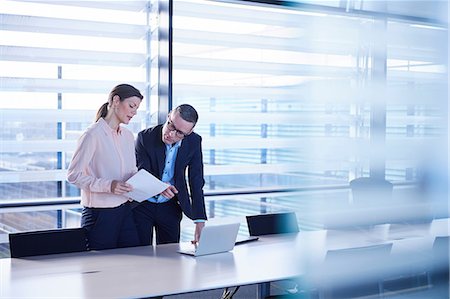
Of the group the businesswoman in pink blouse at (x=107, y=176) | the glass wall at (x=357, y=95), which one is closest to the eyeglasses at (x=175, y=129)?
the businesswoman in pink blouse at (x=107, y=176)

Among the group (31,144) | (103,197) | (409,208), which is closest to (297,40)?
(409,208)

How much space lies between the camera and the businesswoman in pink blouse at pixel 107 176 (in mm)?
2207

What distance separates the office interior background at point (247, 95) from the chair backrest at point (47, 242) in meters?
0.78

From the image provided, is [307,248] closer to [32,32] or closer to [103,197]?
[103,197]

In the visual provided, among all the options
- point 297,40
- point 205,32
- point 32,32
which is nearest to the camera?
point 297,40

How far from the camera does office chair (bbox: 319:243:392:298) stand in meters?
0.44

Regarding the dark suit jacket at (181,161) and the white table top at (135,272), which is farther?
the dark suit jacket at (181,161)

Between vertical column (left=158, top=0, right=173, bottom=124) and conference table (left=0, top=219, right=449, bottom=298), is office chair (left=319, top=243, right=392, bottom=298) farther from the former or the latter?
vertical column (left=158, top=0, right=173, bottom=124)

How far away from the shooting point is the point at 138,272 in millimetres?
1805

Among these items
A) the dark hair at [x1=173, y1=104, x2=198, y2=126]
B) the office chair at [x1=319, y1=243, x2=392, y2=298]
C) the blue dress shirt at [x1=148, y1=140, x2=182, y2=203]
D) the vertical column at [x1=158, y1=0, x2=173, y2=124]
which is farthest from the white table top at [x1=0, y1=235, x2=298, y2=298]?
the vertical column at [x1=158, y1=0, x2=173, y2=124]

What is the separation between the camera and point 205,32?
151 inches

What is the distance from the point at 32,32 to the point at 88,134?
1271 millimetres

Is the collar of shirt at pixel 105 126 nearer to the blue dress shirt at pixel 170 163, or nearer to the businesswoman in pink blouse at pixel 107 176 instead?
the businesswoman in pink blouse at pixel 107 176

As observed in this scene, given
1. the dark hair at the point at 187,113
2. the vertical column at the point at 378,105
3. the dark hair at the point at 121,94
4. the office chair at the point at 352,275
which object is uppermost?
the dark hair at the point at 121,94
